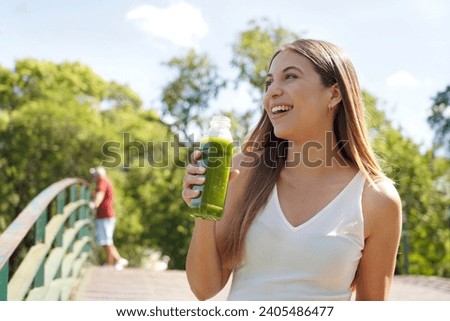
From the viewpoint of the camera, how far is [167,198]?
27.8 m

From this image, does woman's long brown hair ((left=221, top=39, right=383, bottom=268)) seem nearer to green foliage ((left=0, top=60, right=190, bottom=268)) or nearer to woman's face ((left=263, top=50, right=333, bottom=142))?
woman's face ((left=263, top=50, right=333, bottom=142))

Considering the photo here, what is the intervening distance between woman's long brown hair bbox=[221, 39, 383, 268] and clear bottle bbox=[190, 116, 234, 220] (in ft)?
0.23

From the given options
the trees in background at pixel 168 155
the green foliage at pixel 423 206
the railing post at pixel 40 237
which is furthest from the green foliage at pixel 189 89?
the railing post at pixel 40 237

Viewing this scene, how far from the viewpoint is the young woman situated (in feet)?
6.11

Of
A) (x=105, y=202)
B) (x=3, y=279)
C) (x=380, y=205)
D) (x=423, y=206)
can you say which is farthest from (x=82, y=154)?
(x=380, y=205)

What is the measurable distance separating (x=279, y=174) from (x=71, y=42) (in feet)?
99.1

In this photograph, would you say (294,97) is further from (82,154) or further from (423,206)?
(82,154)

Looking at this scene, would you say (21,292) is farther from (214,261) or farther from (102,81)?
(102,81)

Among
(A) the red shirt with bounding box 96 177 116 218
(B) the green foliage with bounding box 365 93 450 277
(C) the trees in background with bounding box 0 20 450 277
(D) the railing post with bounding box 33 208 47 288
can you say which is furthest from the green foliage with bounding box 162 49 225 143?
(D) the railing post with bounding box 33 208 47 288

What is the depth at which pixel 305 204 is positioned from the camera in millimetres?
1963

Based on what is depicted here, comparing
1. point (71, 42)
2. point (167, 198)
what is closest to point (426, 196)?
point (167, 198)

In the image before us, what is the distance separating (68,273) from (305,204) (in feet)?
11.6

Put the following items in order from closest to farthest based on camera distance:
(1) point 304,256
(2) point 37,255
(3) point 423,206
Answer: (1) point 304,256
(2) point 37,255
(3) point 423,206

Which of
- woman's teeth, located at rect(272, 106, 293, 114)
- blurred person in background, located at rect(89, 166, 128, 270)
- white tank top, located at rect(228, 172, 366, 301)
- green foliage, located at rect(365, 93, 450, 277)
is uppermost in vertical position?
woman's teeth, located at rect(272, 106, 293, 114)
